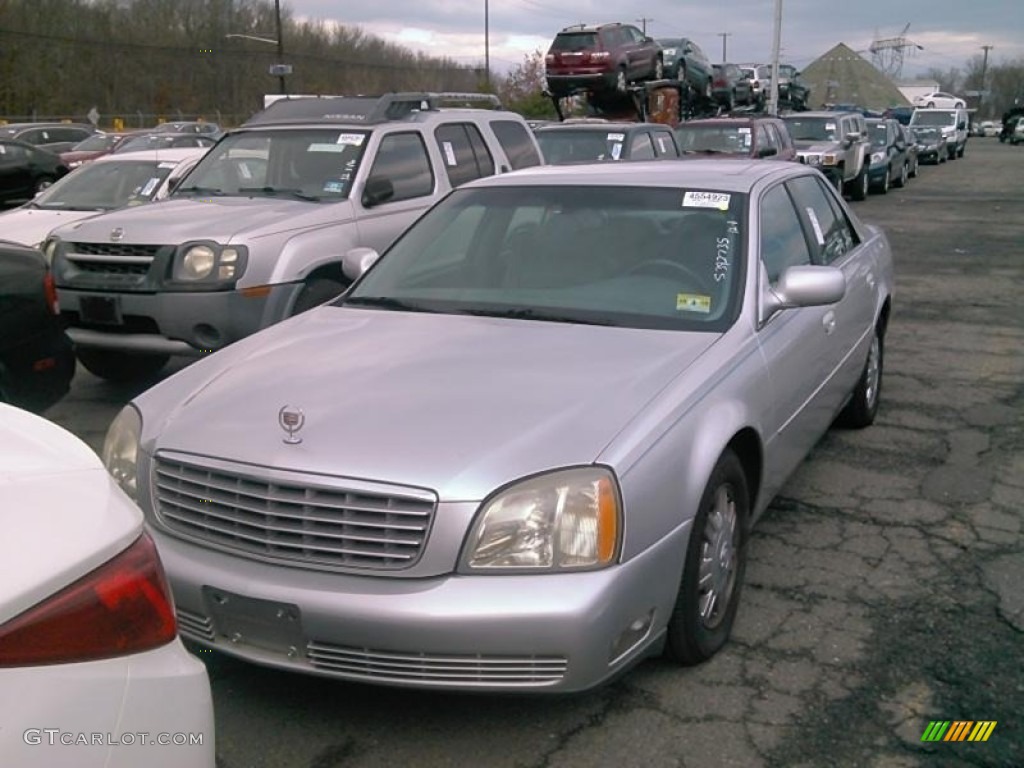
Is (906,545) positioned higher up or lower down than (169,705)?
lower down

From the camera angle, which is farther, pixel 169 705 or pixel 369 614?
pixel 369 614

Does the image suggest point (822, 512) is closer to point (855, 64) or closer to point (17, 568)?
point (17, 568)

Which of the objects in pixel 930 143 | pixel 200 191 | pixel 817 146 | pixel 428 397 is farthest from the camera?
pixel 930 143

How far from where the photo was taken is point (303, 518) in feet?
9.77

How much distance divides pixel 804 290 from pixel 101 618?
3035 mm

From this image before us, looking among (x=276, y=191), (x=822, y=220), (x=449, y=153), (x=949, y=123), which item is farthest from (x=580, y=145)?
(x=949, y=123)

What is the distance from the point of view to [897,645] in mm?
3748

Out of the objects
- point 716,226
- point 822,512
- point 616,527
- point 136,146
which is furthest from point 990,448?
point 136,146

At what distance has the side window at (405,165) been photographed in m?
7.79

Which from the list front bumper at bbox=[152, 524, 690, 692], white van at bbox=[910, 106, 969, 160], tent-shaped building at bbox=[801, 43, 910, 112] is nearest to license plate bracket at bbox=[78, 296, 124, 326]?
front bumper at bbox=[152, 524, 690, 692]

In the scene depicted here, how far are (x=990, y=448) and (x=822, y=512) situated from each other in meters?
1.54

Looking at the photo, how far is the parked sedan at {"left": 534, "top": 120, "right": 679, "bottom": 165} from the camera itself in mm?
12992

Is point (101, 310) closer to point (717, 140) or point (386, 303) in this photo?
point (386, 303)

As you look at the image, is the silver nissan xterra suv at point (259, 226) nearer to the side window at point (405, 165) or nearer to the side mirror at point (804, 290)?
the side window at point (405, 165)
